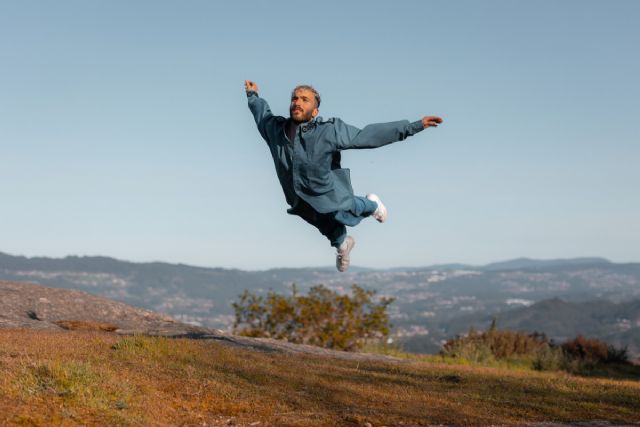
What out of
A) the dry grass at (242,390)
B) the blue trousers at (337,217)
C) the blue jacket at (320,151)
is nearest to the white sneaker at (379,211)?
the blue trousers at (337,217)

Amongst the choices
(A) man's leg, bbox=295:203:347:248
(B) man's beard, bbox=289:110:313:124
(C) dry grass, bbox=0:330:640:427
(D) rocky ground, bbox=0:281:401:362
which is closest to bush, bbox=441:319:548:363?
(D) rocky ground, bbox=0:281:401:362

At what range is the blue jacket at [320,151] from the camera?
963 centimetres

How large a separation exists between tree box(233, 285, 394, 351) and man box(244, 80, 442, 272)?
1590 cm

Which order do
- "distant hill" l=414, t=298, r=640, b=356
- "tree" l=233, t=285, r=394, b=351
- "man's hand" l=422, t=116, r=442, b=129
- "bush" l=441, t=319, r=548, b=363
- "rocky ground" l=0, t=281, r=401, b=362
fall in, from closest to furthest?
1. "man's hand" l=422, t=116, r=442, b=129
2. "rocky ground" l=0, t=281, r=401, b=362
3. "tree" l=233, t=285, r=394, b=351
4. "bush" l=441, t=319, r=548, b=363
5. "distant hill" l=414, t=298, r=640, b=356

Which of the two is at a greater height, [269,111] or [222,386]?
[269,111]

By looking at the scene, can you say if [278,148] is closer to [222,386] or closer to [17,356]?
[222,386]

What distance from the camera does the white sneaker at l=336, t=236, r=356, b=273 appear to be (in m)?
11.1

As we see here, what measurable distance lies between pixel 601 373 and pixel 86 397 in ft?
67.9

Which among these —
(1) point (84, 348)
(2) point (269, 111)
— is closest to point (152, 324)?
(1) point (84, 348)

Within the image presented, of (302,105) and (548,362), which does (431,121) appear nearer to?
(302,105)

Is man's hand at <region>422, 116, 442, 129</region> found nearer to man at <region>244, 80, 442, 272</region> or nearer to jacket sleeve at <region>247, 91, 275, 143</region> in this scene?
man at <region>244, 80, 442, 272</region>

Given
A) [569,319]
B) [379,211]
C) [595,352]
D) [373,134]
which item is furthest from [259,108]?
[569,319]

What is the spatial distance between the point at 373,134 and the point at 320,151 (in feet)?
2.30

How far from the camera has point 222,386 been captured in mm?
10375
